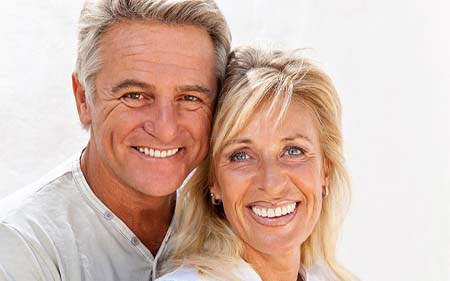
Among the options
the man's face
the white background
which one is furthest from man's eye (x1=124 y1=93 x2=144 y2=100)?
the white background

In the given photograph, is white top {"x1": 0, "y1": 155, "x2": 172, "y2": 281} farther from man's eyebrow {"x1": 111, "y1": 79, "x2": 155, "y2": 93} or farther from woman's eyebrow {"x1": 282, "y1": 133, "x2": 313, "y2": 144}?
woman's eyebrow {"x1": 282, "y1": 133, "x2": 313, "y2": 144}

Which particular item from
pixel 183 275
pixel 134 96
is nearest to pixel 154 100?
pixel 134 96

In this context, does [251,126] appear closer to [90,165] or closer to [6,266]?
[90,165]

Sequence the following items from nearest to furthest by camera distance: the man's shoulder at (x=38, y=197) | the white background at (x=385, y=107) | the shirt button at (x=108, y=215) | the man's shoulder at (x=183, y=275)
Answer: the man's shoulder at (x=183, y=275), the man's shoulder at (x=38, y=197), the shirt button at (x=108, y=215), the white background at (x=385, y=107)

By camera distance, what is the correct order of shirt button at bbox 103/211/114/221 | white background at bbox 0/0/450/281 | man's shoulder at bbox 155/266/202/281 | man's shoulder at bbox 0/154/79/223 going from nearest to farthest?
man's shoulder at bbox 155/266/202/281 < man's shoulder at bbox 0/154/79/223 < shirt button at bbox 103/211/114/221 < white background at bbox 0/0/450/281

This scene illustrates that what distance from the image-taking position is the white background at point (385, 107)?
361cm

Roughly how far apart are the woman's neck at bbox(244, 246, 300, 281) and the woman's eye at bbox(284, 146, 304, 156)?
27cm

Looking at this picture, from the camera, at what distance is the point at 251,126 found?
1.84 metres

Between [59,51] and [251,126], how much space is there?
2.01 meters

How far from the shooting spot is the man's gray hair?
6.39ft

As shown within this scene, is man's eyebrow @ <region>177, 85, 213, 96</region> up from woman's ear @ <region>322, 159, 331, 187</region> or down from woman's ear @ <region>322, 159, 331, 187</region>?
up

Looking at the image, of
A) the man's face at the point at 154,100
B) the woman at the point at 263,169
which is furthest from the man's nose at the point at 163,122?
the woman at the point at 263,169

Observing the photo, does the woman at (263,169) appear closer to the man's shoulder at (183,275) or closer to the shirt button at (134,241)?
the man's shoulder at (183,275)

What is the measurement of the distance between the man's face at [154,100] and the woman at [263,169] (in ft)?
0.20
